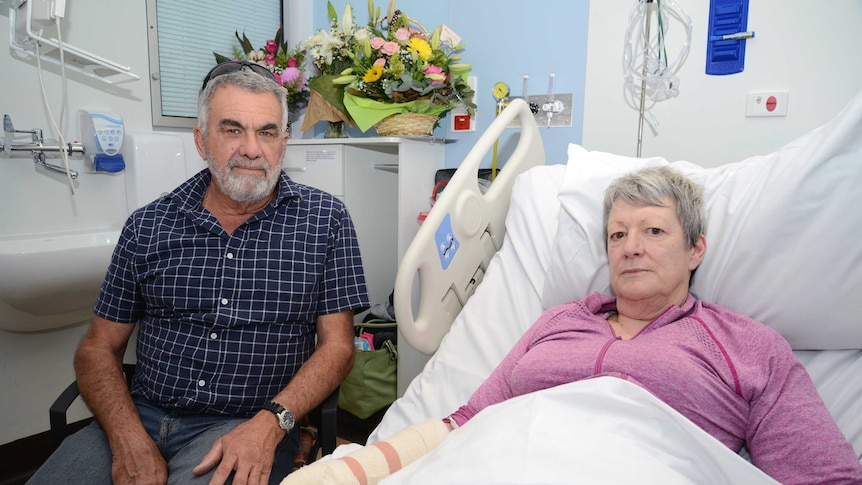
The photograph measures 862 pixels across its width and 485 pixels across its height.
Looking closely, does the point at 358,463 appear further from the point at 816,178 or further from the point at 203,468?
the point at 816,178

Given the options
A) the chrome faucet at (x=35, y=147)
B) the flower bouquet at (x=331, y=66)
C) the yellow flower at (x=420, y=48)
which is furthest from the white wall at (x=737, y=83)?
the chrome faucet at (x=35, y=147)

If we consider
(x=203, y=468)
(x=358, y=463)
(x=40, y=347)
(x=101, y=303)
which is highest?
(x=101, y=303)

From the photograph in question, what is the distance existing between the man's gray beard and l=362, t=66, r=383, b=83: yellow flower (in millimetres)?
921

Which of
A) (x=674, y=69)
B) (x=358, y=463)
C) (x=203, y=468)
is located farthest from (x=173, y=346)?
(x=674, y=69)

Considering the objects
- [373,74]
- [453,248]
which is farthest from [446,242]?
[373,74]

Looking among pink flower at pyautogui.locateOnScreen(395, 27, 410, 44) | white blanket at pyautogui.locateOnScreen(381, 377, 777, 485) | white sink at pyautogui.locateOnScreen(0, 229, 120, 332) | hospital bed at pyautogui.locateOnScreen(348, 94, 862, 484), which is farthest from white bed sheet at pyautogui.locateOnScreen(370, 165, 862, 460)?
white sink at pyautogui.locateOnScreen(0, 229, 120, 332)

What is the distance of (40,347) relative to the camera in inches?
87.7

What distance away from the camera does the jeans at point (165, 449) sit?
118 cm

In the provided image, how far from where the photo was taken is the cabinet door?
239cm

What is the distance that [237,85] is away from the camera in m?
1.44

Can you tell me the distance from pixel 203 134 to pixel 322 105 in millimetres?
1091

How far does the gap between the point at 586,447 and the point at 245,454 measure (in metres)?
0.71

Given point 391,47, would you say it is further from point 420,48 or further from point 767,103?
point 767,103

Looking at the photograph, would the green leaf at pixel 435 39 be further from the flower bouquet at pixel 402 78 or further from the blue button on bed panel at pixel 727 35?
the blue button on bed panel at pixel 727 35
